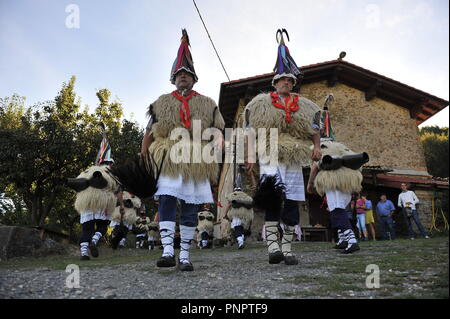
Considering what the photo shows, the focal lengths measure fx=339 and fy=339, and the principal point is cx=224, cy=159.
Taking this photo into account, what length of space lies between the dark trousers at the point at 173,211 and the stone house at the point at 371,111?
995cm

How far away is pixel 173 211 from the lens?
12.0ft

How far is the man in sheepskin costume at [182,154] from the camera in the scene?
3.64 m

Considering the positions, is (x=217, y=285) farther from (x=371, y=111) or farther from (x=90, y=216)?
(x=371, y=111)

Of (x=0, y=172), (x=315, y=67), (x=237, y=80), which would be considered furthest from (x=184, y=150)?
(x=0, y=172)

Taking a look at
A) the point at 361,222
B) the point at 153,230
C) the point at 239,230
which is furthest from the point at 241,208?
the point at 153,230

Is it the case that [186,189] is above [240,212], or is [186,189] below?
above

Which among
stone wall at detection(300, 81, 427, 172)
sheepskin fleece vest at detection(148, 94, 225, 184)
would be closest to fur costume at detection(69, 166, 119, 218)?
sheepskin fleece vest at detection(148, 94, 225, 184)

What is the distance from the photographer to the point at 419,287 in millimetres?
2303

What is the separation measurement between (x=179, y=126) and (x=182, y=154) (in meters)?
0.35

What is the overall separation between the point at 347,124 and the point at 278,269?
12130mm

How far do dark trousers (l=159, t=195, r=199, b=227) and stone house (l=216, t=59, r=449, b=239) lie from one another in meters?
9.95

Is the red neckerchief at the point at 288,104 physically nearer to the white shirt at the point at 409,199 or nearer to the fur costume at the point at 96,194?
the fur costume at the point at 96,194

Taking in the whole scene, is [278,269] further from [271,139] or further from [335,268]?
[271,139]

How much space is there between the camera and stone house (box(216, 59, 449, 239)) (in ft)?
45.0
